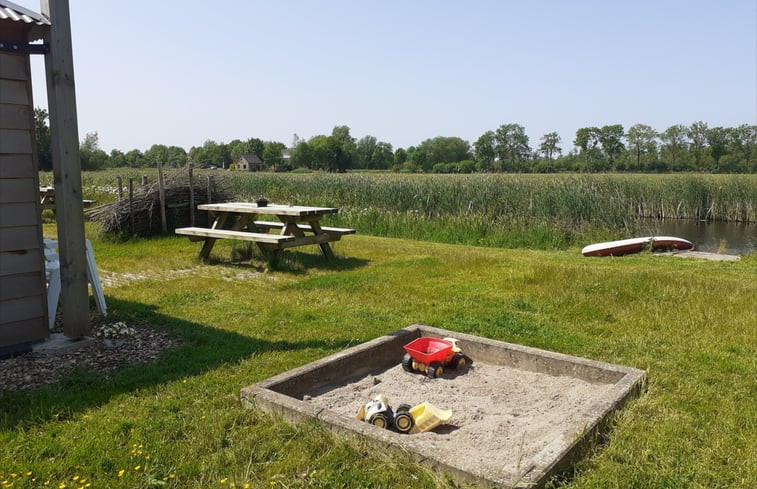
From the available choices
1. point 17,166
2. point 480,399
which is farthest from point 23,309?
point 480,399

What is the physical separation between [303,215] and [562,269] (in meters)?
3.89

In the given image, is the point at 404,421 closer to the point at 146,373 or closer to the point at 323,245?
the point at 146,373

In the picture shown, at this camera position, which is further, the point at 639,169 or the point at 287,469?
the point at 639,169

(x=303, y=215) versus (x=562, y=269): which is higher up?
(x=303, y=215)

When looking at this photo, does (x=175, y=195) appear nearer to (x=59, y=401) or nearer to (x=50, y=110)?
(x=50, y=110)

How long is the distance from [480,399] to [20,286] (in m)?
3.69

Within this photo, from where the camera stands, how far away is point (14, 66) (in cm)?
459

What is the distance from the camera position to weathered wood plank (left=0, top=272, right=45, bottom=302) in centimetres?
465

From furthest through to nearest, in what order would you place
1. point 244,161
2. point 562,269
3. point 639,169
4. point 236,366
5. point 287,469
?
point 244,161, point 639,169, point 562,269, point 236,366, point 287,469

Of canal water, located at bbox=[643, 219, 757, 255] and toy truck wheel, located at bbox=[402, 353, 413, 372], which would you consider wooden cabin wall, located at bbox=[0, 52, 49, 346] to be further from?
canal water, located at bbox=[643, 219, 757, 255]

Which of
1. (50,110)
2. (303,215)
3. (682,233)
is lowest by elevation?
(682,233)

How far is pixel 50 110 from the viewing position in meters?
4.64

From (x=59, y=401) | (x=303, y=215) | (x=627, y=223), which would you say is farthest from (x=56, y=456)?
(x=627, y=223)

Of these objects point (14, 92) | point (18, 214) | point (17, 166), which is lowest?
point (18, 214)
